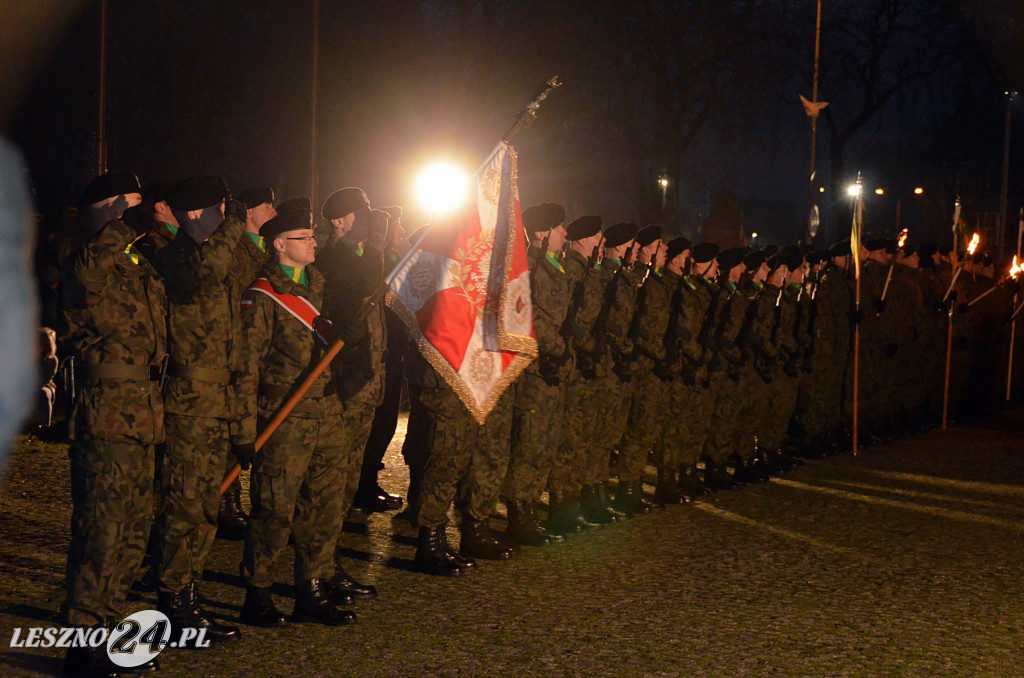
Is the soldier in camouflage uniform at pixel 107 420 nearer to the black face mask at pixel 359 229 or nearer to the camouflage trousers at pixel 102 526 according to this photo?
the camouflage trousers at pixel 102 526

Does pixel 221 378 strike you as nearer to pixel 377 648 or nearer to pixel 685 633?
pixel 377 648

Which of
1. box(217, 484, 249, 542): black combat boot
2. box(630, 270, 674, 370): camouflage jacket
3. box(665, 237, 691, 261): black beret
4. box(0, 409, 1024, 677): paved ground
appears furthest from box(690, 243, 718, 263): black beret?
box(217, 484, 249, 542): black combat boot

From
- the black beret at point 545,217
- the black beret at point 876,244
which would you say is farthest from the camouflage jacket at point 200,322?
the black beret at point 876,244

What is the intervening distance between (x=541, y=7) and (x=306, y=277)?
19738 millimetres

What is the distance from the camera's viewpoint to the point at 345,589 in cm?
627

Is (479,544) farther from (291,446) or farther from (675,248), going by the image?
(675,248)

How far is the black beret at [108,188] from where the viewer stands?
5176 mm

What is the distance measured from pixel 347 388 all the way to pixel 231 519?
1971 mm

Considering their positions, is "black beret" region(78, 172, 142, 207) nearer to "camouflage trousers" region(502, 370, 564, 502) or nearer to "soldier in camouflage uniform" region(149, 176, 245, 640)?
"soldier in camouflage uniform" region(149, 176, 245, 640)

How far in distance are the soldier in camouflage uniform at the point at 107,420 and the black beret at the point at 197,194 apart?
14.4 inches

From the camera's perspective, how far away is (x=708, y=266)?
1017 centimetres

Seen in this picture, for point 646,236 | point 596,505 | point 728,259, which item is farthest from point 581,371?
point 728,259

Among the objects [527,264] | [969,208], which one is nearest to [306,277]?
[527,264]

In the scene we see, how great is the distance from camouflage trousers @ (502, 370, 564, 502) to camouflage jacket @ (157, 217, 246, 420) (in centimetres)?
272
